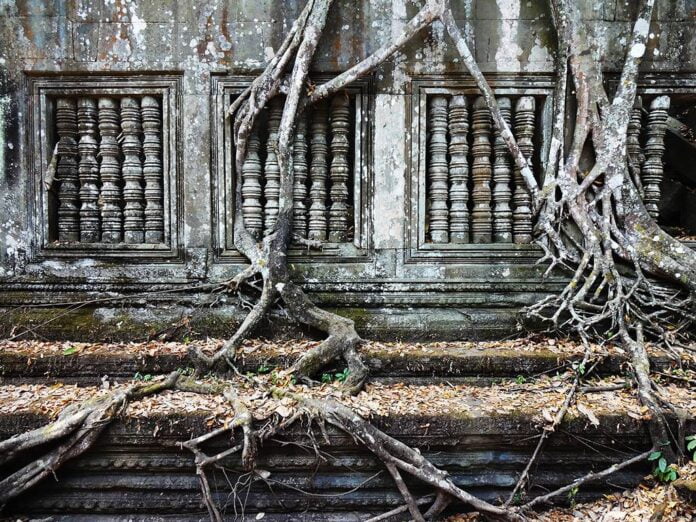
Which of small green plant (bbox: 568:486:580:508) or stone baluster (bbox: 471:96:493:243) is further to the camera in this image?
stone baluster (bbox: 471:96:493:243)

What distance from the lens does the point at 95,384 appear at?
3205 millimetres

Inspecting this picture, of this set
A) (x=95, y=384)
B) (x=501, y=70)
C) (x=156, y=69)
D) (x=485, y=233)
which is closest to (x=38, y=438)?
(x=95, y=384)

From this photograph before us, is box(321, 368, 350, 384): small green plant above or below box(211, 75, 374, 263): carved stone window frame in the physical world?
below

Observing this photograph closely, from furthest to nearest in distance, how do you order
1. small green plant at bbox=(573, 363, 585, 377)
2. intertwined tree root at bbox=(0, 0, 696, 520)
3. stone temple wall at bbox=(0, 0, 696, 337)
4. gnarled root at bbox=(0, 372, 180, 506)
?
stone temple wall at bbox=(0, 0, 696, 337) < intertwined tree root at bbox=(0, 0, 696, 520) < small green plant at bbox=(573, 363, 585, 377) < gnarled root at bbox=(0, 372, 180, 506)

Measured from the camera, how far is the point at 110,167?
3900mm

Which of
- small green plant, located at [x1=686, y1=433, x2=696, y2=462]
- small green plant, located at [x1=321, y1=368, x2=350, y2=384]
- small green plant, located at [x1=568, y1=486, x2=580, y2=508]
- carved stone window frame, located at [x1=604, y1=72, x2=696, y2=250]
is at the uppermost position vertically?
carved stone window frame, located at [x1=604, y1=72, x2=696, y2=250]

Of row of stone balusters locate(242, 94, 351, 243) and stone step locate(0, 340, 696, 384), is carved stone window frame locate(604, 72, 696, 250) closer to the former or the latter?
stone step locate(0, 340, 696, 384)

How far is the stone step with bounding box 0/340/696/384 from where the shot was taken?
10.6 ft

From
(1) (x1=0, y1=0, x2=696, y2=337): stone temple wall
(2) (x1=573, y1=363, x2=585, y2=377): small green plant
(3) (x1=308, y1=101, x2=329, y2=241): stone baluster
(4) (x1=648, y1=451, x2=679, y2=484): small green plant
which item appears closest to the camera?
(4) (x1=648, y1=451, x2=679, y2=484): small green plant

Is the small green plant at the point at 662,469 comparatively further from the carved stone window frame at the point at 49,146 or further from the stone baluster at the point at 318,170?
the carved stone window frame at the point at 49,146

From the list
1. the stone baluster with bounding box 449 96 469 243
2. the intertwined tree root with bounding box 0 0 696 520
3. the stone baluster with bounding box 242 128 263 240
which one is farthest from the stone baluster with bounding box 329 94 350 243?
the stone baluster with bounding box 449 96 469 243

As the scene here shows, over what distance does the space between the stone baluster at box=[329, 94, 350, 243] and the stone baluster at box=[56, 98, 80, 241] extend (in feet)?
8.37

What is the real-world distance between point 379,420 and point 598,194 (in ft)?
9.53

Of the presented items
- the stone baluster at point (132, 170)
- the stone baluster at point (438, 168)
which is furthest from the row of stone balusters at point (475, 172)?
the stone baluster at point (132, 170)
